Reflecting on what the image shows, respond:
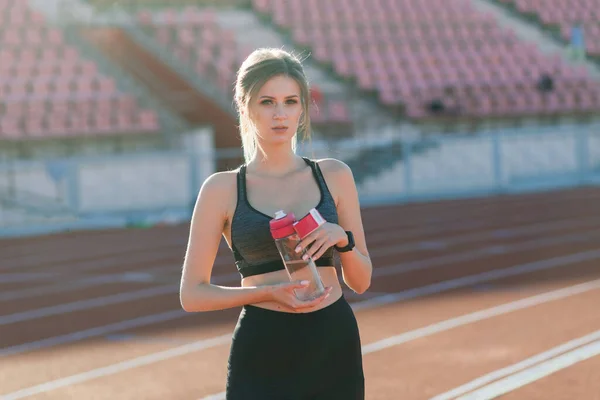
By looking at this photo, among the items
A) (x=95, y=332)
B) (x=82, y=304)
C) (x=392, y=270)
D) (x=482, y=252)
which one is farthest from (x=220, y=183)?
(x=482, y=252)

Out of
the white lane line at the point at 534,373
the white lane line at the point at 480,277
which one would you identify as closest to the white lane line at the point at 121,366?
the white lane line at the point at 480,277

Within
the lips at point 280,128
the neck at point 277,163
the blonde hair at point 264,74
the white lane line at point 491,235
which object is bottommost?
the white lane line at point 491,235

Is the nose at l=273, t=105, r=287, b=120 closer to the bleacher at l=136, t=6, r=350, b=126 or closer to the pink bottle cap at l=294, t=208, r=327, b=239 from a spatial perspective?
the pink bottle cap at l=294, t=208, r=327, b=239

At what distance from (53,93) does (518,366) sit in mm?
16195

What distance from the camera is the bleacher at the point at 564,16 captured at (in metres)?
30.5

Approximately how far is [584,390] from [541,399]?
0.29 metres

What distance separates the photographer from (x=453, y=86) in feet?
82.7

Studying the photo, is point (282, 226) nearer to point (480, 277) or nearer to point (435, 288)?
point (435, 288)

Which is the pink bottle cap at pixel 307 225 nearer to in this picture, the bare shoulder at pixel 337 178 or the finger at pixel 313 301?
the finger at pixel 313 301

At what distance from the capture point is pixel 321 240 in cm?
258

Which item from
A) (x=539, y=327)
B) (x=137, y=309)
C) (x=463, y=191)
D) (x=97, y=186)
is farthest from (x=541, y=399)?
(x=463, y=191)

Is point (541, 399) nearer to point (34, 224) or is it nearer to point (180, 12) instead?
point (34, 224)

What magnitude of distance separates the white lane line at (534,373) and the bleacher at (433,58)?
17.7m

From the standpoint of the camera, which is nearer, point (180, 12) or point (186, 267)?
point (186, 267)
